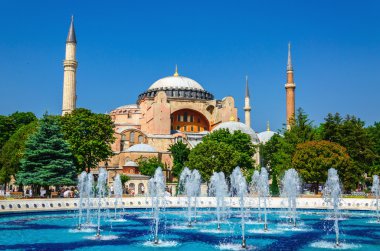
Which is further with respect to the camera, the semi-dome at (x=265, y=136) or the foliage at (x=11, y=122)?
the semi-dome at (x=265, y=136)

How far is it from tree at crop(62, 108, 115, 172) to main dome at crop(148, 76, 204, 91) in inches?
961

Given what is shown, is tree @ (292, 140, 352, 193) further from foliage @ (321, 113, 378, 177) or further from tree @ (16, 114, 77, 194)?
tree @ (16, 114, 77, 194)

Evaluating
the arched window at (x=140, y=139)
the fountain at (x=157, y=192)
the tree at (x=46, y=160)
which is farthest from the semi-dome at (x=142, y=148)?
the fountain at (x=157, y=192)

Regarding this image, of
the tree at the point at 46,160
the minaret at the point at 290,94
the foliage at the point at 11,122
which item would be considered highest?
the minaret at the point at 290,94

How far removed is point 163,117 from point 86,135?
A: 62.3ft

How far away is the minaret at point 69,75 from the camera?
142 ft

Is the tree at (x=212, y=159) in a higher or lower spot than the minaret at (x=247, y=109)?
lower

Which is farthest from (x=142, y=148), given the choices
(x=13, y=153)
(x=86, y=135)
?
(x=13, y=153)

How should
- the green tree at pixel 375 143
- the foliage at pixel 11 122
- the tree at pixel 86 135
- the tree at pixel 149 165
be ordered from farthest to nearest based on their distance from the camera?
the foliage at pixel 11 122
the tree at pixel 149 165
the green tree at pixel 375 143
the tree at pixel 86 135

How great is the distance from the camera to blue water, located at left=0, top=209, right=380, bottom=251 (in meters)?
12.0

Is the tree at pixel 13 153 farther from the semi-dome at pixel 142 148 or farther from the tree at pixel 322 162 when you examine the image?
the tree at pixel 322 162

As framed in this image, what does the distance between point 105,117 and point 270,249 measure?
72.2 ft

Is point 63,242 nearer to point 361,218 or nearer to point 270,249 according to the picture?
point 270,249

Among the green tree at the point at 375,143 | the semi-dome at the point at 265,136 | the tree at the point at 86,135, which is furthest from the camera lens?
the semi-dome at the point at 265,136
